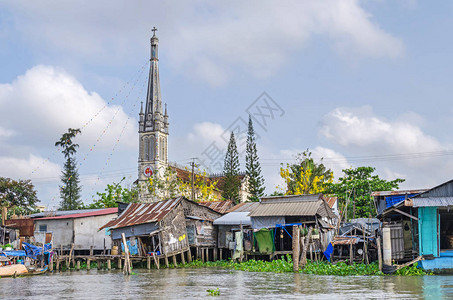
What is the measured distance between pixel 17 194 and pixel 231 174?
24.7 m

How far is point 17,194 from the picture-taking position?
5441 centimetres

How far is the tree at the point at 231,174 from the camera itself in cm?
5900

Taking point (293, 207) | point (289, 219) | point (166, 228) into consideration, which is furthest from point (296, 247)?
point (166, 228)

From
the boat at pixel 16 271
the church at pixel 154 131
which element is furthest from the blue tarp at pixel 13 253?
the church at pixel 154 131

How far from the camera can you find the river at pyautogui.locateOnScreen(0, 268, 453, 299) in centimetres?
1605

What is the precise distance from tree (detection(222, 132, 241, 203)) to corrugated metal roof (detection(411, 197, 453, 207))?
38.6m

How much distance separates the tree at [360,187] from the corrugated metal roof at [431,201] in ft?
76.5

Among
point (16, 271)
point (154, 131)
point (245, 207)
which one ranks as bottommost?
point (16, 271)

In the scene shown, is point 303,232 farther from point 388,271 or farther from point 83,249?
point 83,249

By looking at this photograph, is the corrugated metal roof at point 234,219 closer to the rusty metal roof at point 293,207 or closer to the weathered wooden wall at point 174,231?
the rusty metal roof at point 293,207

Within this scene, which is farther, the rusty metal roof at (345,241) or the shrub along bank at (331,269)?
the rusty metal roof at (345,241)

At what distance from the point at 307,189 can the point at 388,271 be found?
3079 cm

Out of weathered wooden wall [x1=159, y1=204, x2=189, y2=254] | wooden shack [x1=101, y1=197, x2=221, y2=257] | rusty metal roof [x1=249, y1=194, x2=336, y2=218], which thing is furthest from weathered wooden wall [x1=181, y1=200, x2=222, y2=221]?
rusty metal roof [x1=249, y1=194, x2=336, y2=218]

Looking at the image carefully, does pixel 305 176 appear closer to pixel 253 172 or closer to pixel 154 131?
pixel 253 172
